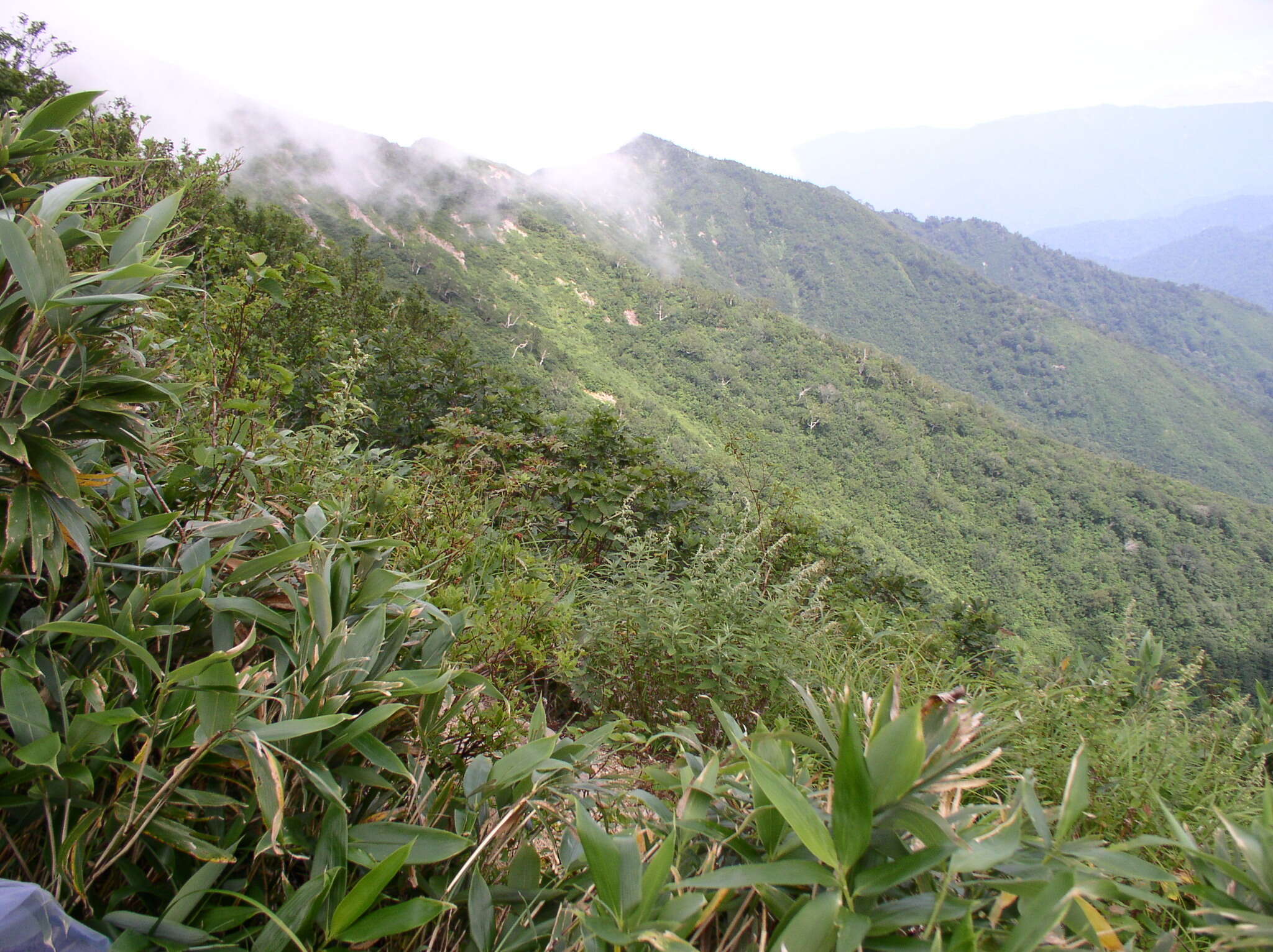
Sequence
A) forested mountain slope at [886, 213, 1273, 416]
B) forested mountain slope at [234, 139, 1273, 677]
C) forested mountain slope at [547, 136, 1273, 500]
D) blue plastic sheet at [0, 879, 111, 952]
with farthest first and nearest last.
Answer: forested mountain slope at [886, 213, 1273, 416]
forested mountain slope at [547, 136, 1273, 500]
forested mountain slope at [234, 139, 1273, 677]
blue plastic sheet at [0, 879, 111, 952]

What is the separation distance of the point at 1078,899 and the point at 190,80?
91827 mm

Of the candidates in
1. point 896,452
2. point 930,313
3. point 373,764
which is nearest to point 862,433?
point 896,452

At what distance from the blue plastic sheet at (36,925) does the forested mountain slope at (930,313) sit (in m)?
95.3

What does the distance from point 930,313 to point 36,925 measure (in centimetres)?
12358

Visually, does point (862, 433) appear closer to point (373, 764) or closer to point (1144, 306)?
point (373, 764)

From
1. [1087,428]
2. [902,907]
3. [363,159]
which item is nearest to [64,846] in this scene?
[902,907]

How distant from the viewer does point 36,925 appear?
0.66 metres

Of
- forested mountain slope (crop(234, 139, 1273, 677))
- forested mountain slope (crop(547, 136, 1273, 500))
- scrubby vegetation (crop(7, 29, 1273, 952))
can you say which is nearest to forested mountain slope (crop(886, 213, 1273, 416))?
forested mountain slope (crop(547, 136, 1273, 500))

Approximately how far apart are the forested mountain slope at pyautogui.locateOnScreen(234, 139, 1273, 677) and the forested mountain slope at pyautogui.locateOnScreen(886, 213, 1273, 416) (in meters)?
75.4

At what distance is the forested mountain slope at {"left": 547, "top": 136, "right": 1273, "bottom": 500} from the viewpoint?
8419cm

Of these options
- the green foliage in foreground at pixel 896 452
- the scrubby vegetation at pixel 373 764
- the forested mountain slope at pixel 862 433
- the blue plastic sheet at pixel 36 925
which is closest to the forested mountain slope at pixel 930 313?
the forested mountain slope at pixel 862 433

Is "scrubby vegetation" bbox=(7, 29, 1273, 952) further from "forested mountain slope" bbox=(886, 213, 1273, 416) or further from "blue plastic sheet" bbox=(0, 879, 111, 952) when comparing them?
"forested mountain slope" bbox=(886, 213, 1273, 416)

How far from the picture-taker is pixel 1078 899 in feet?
2.52

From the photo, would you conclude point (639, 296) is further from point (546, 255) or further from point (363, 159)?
point (363, 159)
